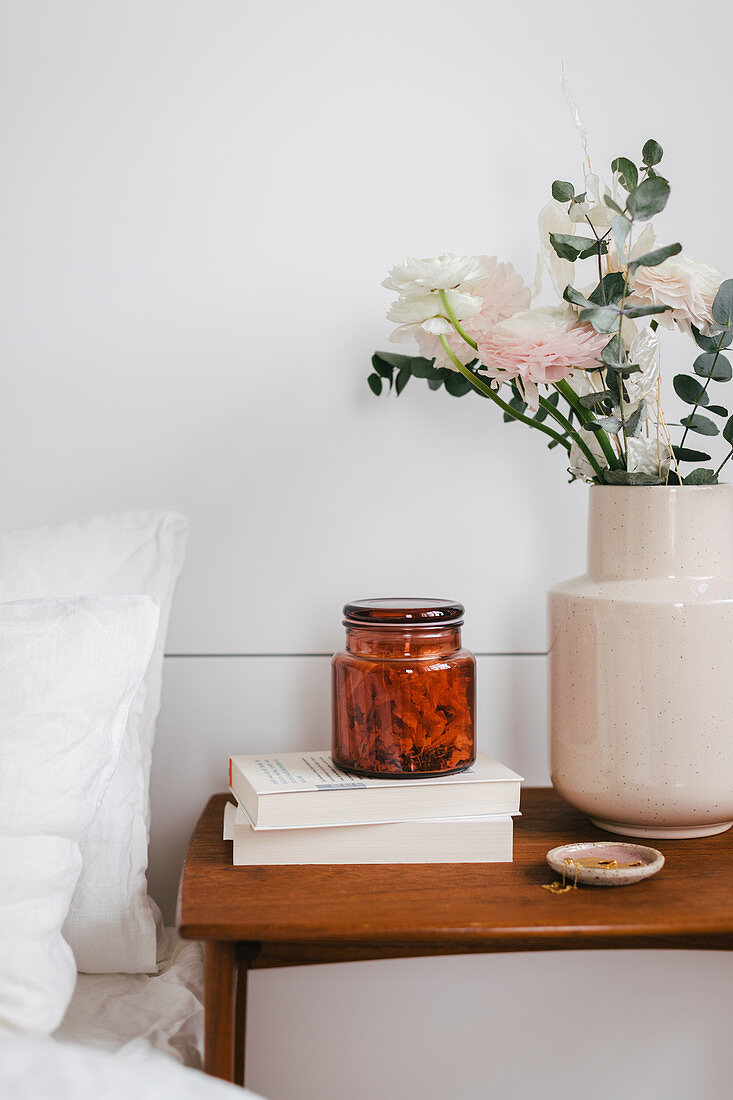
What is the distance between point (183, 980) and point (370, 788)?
256mm

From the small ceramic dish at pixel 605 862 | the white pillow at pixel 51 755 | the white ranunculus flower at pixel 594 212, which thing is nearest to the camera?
the white pillow at pixel 51 755

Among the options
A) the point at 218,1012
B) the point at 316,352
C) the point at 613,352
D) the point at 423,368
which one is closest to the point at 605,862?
the point at 218,1012

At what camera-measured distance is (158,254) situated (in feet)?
3.52

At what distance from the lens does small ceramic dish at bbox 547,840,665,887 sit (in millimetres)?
731

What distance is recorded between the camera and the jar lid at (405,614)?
85cm

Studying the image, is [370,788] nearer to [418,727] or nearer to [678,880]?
[418,727]

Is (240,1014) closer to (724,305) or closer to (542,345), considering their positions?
(542,345)

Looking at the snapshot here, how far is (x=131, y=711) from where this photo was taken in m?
0.92

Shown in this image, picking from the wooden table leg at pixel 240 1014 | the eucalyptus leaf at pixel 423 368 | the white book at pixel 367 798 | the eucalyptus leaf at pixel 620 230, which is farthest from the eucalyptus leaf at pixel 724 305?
the wooden table leg at pixel 240 1014

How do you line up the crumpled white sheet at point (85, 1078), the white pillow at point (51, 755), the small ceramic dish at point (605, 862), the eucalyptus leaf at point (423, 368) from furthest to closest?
A: the eucalyptus leaf at point (423, 368) → the small ceramic dish at point (605, 862) → the white pillow at point (51, 755) → the crumpled white sheet at point (85, 1078)

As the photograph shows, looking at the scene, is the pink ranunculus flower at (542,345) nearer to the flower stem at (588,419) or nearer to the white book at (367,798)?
the flower stem at (588,419)

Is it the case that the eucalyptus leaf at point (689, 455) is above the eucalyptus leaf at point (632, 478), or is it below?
above

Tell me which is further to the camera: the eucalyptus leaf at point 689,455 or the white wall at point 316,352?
the white wall at point 316,352

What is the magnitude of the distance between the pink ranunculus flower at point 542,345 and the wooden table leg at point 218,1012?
20.7 inches
